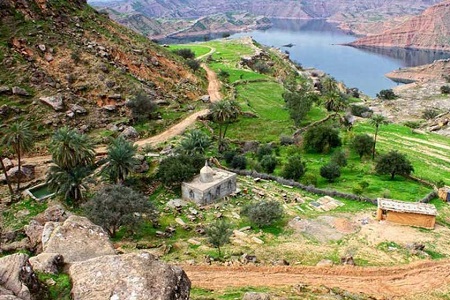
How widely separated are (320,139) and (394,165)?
14.3 m

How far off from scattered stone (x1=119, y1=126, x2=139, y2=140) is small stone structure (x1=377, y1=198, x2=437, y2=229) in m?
37.1

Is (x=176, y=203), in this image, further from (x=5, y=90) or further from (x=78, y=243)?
(x=5, y=90)

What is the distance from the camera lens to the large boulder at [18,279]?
15.3 meters

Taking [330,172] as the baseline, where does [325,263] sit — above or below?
above

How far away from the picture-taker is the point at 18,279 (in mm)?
15672

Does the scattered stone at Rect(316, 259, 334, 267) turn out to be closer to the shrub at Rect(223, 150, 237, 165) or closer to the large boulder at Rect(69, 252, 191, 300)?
the large boulder at Rect(69, 252, 191, 300)

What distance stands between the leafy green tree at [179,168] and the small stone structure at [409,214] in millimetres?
21062

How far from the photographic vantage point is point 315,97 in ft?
331

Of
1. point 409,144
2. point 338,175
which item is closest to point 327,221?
point 338,175

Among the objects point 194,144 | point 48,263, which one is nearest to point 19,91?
point 194,144

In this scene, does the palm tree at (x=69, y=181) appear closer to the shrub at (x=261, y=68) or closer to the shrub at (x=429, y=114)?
the shrub at (x=261, y=68)

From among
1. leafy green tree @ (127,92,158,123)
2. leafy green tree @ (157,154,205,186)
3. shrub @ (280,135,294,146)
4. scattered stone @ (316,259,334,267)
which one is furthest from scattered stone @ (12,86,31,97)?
scattered stone @ (316,259,334,267)

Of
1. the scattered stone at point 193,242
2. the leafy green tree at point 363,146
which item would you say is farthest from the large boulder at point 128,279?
the leafy green tree at point 363,146

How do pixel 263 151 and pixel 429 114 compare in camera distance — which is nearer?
pixel 263 151
